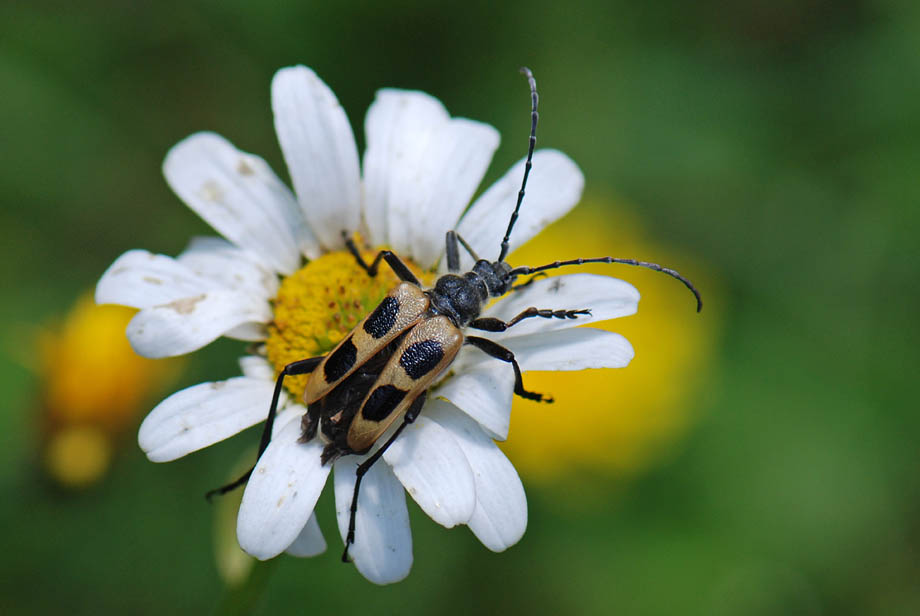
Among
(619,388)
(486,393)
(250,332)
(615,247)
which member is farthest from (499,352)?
(615,247)

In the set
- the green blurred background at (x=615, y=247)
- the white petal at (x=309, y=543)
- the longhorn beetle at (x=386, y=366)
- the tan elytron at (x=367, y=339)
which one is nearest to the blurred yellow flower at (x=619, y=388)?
the green blurred background at (x=615, y=247)

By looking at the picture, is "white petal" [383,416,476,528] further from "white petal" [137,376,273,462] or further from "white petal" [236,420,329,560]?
"white petal" [137,376,273,462]

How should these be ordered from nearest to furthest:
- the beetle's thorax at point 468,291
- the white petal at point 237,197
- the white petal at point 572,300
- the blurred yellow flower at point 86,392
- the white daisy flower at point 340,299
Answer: the white daisy flower at point 340,299 → the white petal at point 572,300 → the beetle's thorax at point 468,291 → the white petal at point 237,197 → the blurred yellow flower at point 86,392

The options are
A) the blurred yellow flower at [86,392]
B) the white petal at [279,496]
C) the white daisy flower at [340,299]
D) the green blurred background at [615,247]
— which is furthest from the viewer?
the green blurred background at [615,247]

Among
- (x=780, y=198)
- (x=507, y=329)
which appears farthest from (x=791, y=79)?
(x=507, y=329)

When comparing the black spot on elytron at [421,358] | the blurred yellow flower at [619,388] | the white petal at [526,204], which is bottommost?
the blurred yellow flower at [619,388]

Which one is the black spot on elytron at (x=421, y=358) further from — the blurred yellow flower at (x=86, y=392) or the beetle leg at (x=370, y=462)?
the blurred yellow flower at (x=86, y=392)

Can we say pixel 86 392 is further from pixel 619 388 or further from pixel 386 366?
pixel 619 388

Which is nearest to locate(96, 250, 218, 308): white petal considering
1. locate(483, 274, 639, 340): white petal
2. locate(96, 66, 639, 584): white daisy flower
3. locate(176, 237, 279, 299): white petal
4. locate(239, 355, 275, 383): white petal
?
locate(96, 66, 639, 584): white daisy flower

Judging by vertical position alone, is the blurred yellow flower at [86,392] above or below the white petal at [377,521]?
above
